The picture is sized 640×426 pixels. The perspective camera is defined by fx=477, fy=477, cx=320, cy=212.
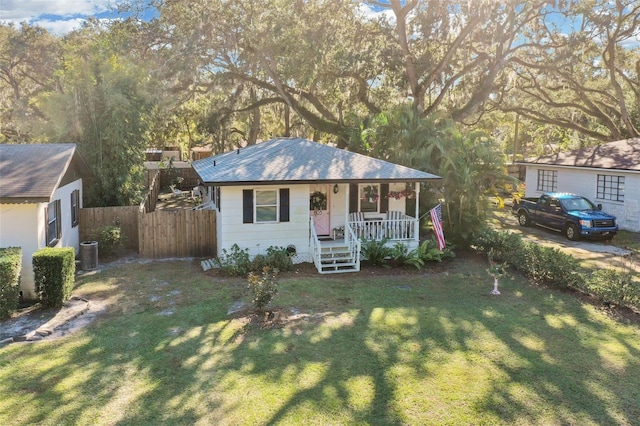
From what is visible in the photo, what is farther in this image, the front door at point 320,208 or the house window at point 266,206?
the front door at point 320,208

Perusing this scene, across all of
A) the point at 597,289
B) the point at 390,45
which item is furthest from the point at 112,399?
the point at 390,45

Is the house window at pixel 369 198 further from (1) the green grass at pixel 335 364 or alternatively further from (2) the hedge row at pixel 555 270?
(1) the green grass at pixel 335 364

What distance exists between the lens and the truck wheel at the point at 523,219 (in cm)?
2077

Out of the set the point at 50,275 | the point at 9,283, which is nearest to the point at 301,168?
the point at 50,275

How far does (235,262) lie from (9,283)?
211 inches

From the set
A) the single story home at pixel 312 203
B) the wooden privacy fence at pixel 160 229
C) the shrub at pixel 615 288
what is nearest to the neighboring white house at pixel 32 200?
the wooden privacy fence at pixel 160 229

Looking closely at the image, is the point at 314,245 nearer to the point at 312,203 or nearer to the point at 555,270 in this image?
the point at 312,203

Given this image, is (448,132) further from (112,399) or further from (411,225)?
(112,399)

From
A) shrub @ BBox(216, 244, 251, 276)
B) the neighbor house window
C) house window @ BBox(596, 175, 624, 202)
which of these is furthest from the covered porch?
house window @ BBox(596, 175, 624, 202)

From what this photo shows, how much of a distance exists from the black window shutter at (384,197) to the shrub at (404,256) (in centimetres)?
181

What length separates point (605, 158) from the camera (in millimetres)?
21938

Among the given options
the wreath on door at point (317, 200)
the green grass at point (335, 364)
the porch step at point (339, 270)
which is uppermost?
the wreath on door at point (317, 200)

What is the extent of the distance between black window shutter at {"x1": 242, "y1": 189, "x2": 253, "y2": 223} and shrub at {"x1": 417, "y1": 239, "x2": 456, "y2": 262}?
Result: 201 inches

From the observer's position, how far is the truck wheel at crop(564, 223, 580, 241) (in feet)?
58.9
